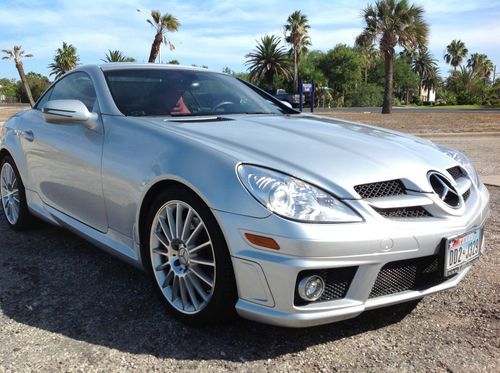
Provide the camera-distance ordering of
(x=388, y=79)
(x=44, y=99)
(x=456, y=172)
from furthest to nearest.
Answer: (x=388, y=79) < (x=44, y=99) < (x=456, y=172)

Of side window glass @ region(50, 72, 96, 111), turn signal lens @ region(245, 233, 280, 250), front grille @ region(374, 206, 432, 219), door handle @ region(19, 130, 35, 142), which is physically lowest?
turn signal lens @ region(245, 233, 280, 250)

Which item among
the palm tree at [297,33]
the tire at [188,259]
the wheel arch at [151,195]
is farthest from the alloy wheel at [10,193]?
the palm tree at [297,33]

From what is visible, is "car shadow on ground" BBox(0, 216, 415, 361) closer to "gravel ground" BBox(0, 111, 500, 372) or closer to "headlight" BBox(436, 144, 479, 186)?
"gravel ground" BBox(0, 111, 500, 372)

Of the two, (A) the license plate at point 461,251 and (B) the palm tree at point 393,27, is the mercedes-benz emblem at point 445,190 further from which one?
(B) the palm tree at point 393,27

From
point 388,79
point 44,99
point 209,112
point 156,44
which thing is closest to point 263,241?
point 209,112

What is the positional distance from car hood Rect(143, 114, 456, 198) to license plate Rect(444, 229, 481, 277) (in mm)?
290

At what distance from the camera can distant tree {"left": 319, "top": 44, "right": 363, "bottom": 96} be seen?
72.9 meters

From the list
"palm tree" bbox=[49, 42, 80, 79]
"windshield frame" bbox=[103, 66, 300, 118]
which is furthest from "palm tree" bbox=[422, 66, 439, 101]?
"windshield frame" bbox=[103, 66, 300, 118]

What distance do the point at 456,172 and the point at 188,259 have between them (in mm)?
1621

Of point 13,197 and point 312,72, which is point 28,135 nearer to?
point 13,197

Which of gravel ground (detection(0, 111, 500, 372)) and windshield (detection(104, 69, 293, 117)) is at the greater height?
windshield (detection(104, 69, 293, 117))

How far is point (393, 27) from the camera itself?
96.4ft

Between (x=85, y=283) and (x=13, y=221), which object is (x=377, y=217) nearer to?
(x=85, y=283)

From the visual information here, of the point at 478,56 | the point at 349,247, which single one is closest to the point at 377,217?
the point at 349,247
